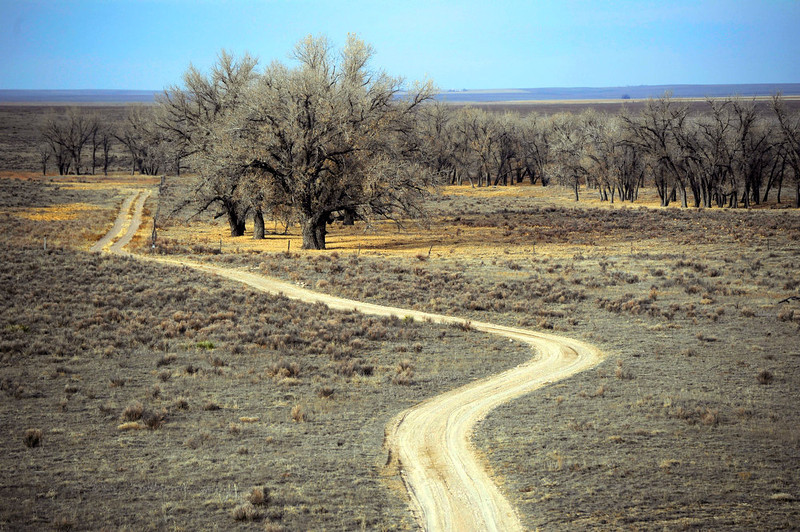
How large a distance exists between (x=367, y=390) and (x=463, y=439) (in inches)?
170

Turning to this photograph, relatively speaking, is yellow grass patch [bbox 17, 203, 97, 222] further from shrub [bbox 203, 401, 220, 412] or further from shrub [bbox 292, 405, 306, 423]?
shrub [bbox 292, 405, 306, 423]

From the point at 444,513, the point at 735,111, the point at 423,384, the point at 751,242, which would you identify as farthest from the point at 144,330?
the point at 735,111

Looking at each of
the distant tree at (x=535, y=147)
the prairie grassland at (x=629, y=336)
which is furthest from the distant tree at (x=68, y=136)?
the distant tree at (x=535, y=147)

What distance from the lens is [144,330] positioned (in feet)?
75.0

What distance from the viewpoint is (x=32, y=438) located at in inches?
516

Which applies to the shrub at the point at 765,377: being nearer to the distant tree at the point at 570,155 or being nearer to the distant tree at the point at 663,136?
the distant tree at the point at 663,136

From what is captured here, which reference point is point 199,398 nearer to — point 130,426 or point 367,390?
point 130,426

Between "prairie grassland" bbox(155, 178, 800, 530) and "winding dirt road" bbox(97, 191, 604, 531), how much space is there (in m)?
0.47

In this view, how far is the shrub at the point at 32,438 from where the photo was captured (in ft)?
42.8

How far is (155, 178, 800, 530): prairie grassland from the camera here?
37.4ft

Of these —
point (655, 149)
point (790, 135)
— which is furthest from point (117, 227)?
point (790, 135)

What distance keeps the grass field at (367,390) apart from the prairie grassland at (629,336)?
3.0 inches

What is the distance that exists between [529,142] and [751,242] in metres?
70.1

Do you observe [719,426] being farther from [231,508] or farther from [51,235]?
[51,235]
